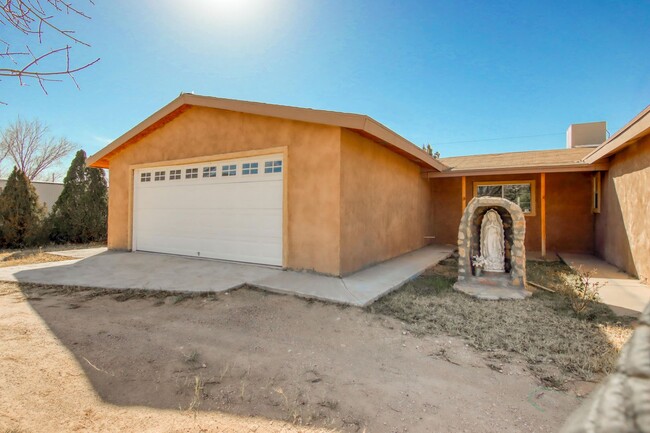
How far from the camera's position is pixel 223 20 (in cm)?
378

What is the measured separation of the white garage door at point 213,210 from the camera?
273 inches

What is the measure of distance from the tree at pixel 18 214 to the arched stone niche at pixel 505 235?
1459 cm

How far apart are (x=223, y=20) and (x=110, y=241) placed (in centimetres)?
901

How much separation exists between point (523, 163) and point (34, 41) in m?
11.8

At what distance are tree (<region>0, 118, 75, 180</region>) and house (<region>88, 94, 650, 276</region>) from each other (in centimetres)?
1811

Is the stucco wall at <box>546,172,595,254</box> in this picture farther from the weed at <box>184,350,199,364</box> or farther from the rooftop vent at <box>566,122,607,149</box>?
the weed at <box>184,350,199,364</box>

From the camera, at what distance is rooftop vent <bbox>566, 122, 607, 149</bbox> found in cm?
1366

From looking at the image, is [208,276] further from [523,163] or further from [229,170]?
[523,163]

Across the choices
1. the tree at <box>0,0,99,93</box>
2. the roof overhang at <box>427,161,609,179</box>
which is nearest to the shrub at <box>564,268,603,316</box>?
the roof overhang at <box>427,161,609,179</box>

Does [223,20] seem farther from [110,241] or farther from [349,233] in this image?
[110,241]

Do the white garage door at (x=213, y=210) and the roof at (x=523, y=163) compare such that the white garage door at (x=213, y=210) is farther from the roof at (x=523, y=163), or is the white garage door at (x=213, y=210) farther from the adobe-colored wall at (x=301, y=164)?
the roof at (x=523, y=163)

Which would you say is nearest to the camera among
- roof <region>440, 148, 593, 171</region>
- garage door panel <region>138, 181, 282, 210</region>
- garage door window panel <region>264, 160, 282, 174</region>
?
garage door window panel <region>264, 160, 282, 174</region>

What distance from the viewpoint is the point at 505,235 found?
6.81 metres

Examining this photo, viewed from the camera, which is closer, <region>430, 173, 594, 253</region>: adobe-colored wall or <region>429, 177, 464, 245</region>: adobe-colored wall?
<region>430, 173, 594, 253</region>: adobe-colored wall
